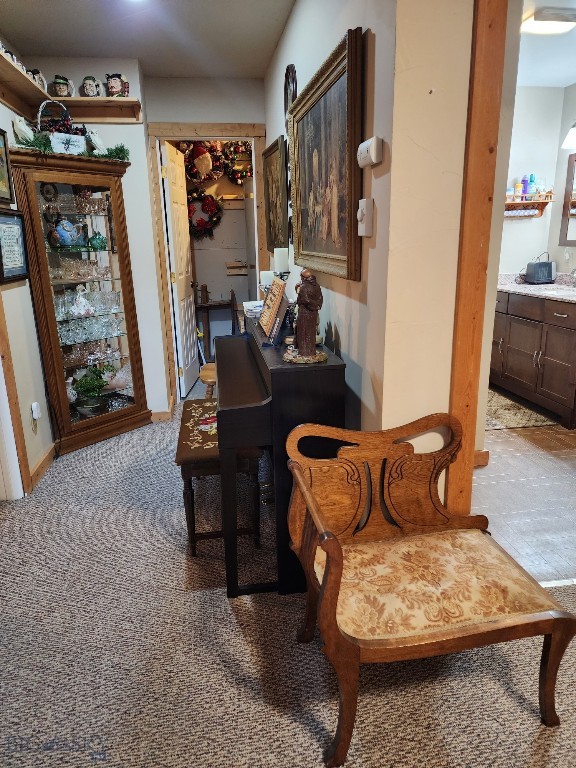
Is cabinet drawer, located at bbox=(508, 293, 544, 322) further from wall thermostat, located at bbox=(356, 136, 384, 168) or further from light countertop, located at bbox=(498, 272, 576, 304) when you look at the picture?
wall thermostat, located at bbox=(356, 136, 384, 168)

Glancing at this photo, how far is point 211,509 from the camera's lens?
2.57 meters

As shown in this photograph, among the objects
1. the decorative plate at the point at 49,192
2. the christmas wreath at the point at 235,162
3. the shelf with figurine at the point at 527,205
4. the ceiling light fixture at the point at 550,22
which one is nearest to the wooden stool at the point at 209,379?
the decorative plate at the point at 49,192

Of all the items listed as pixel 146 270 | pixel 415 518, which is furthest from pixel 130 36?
pixel 415 518

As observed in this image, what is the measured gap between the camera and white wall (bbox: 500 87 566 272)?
4203 millimetres

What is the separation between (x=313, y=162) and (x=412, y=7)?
95cm

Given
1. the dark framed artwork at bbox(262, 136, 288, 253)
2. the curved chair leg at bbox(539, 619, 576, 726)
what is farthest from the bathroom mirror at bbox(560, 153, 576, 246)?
the curved chair leg at bbox(539, 619, 576, 726)

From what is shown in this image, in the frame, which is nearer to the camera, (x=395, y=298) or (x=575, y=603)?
(x=395, y=298)

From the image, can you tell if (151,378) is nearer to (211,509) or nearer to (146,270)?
(146,270)

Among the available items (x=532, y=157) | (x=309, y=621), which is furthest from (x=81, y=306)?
(x=532, y=157)

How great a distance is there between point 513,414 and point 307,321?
105 inches

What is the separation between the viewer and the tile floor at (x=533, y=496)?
2.16 m

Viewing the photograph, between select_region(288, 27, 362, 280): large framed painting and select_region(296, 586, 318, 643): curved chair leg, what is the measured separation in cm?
114

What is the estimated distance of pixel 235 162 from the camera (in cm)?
528

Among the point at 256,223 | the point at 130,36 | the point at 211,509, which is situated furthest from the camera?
the point at 256,223
